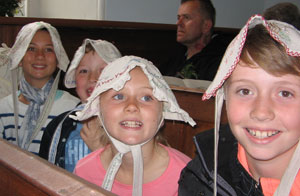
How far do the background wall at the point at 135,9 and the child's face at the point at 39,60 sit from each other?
9.92 feet

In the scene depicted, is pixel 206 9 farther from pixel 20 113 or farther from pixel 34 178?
pixel 34 178

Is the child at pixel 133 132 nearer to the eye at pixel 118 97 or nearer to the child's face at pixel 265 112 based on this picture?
the eye at pixel 118 97

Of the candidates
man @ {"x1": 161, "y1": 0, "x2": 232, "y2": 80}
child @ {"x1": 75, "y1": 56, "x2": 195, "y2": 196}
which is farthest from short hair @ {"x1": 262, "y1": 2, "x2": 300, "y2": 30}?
child @ {"x1": 75, "y1": 56, "x2": 195, "y2": 196}

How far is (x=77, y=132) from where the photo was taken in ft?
7.17

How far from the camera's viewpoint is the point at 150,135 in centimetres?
167

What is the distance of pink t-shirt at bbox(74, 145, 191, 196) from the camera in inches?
64.7

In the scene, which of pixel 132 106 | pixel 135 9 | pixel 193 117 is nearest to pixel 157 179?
pixel 132 106

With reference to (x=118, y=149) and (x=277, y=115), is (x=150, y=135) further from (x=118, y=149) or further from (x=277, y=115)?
(x=277, y=115)

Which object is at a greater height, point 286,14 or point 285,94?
point 286,14

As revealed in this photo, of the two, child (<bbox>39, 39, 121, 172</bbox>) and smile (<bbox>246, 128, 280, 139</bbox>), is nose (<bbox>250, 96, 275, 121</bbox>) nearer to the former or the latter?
smile (<bbox>246, 128, 280, 139</bbox>)

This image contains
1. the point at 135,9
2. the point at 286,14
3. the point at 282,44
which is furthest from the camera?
the point at 135,9

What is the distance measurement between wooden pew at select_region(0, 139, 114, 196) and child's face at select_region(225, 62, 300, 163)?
→ 24.3 inches

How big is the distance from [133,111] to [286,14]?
6.51 ft

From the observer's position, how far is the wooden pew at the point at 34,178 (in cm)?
88
